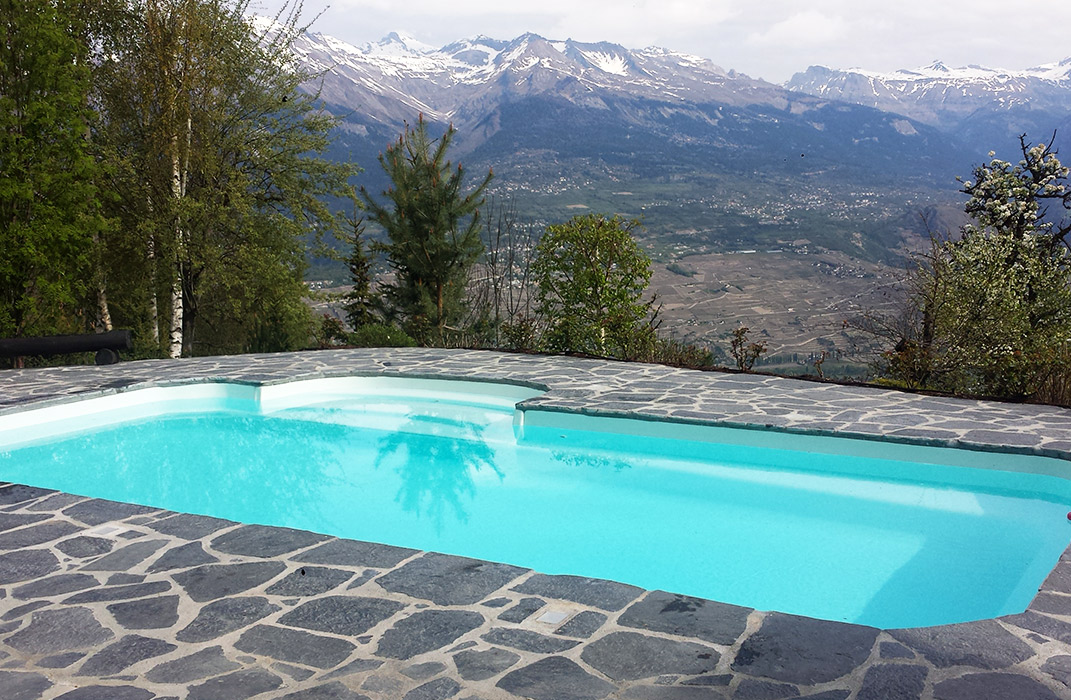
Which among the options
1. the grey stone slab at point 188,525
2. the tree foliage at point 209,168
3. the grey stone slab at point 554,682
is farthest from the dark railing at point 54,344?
the grey stone slab at point 554,682

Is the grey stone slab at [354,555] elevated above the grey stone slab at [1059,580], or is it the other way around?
the grey stone slab at [354,555]

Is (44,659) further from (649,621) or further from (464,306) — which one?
(464,306)

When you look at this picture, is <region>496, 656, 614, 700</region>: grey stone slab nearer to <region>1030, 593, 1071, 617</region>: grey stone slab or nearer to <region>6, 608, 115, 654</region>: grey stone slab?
<region>6, 608, 115, 654</region>: grey stone slab

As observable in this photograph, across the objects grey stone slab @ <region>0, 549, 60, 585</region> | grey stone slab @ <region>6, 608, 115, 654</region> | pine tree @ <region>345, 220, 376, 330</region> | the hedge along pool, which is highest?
pine tree @ <region>345, 220, 376, 330</region>

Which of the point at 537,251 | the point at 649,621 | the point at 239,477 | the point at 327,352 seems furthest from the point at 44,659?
the point at 537,251

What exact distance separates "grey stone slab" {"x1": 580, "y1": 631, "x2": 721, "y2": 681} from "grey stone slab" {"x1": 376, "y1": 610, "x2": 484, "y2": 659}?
522 mm

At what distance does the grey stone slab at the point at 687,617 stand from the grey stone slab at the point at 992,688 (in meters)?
0.74

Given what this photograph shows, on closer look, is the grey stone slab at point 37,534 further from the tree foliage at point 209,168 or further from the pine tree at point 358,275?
the pine tree at point 358,275

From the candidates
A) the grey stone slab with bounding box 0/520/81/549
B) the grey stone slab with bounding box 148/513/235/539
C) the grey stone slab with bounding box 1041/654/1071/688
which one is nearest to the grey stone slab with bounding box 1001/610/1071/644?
the grey stone slab with bounding box 1041/654/1071/688

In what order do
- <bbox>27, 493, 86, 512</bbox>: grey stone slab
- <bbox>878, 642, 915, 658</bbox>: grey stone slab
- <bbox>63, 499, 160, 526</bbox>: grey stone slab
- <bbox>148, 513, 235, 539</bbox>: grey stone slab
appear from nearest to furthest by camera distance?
<bbox>878, 642, 915, 658</bbox>: grey stone slab, <bbox>148, 513, 235, 539</bbox>: grey stone slab, <bbox>63, 499, 160, 526</bbox>: grey stone slab, <bbox>27, 493, 86, 512</bbox>: grey stone slab

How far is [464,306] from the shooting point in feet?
45.6

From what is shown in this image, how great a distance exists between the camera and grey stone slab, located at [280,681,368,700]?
2.69 metres

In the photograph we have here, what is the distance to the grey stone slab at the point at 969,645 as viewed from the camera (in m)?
2.88

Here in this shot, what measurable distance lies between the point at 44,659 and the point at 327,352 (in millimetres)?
8655
